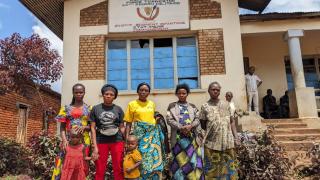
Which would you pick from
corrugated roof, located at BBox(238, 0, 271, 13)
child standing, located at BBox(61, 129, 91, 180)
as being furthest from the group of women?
corrugated roof, located at BBox(238, 0, 271, 13)

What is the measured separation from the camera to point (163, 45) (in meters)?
9.04

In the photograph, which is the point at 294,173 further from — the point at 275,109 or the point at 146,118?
the point at 275,109

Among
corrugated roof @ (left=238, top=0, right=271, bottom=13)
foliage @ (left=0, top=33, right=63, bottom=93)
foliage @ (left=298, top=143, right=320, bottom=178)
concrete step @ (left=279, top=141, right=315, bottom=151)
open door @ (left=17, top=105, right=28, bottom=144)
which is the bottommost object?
foliage @ (left=298, top=143, right=320, bottom=178)

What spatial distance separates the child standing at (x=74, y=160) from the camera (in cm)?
425

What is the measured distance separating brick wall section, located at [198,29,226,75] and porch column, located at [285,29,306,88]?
86.4 inches

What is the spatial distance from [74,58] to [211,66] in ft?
12.2

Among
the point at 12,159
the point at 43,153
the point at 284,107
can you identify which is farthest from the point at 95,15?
the point at 284,107

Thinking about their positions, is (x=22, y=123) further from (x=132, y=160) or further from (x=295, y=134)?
(x=295, y=134)

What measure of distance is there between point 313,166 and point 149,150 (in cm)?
352

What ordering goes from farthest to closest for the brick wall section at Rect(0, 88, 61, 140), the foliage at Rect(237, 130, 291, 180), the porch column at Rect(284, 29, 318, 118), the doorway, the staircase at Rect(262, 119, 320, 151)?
the doorway < the brick wall section at Rect(0, 88, 61, 140) < the porch column at Rect(284, 29, 318, 118) < the staircase at Rect(262, 119, 320, 151) < the foliage at Rect(237, 130, 291, 180)

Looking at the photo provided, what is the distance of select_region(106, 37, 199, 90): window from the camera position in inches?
345

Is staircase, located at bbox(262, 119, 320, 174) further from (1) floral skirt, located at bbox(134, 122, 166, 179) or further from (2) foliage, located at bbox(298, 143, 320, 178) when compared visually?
(1) floral skirt, located at bbox(134, 122, 166, 179)

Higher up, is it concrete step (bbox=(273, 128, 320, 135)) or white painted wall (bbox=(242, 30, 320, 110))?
white painted wall (bbox=(242, 30, 320, 110))

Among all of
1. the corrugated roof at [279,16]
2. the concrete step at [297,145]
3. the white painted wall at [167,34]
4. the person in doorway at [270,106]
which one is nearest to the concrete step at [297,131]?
the concrete step at [297,145]
